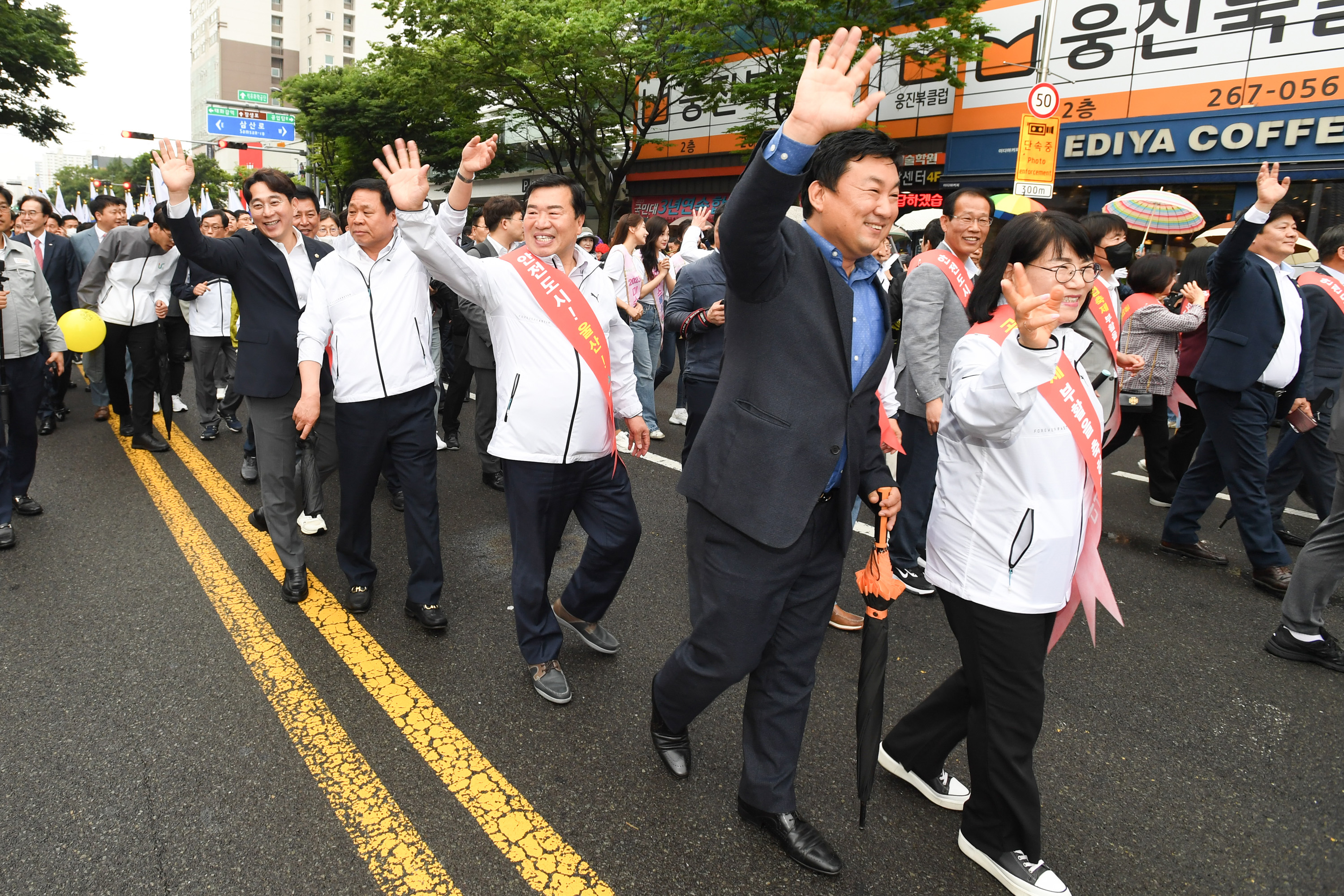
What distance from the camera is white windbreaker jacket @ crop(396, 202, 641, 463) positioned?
3.05 metres

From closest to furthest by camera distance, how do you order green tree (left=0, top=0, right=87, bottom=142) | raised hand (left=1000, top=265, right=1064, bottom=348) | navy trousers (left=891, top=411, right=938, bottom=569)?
1. raised hand (left=1000, top=265, right=1064, bottom=348)
2. navy trousers (left=891, top=411, right=938, bottom=569)
3. green tree (left=0, top=0, right=87, bottom=142)

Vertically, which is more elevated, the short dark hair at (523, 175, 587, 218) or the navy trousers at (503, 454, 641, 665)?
the short dark hair at (523, 175, 587, 218)

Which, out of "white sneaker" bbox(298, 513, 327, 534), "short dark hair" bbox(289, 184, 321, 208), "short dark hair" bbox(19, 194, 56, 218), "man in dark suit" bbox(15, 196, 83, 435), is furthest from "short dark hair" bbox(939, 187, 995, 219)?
"short dark hair" bbox(19, 194, 56, 218)

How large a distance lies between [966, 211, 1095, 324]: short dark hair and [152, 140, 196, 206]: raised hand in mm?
3064

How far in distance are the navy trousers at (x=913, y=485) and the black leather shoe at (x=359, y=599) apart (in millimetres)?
2505

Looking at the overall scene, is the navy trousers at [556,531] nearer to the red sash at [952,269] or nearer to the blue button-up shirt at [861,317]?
the blue button-up shirt at [861,317]

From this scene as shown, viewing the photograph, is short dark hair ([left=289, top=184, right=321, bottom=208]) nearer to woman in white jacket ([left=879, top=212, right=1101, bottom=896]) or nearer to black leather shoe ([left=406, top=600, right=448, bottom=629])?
black leather shoe ([left=406, top=600, right=448, bottom=629])

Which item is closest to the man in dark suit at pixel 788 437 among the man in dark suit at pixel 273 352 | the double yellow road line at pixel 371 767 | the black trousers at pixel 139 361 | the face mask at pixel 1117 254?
the double yellow road line at pixel 371 767

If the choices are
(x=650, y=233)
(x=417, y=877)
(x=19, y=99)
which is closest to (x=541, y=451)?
(x=417, y=877)

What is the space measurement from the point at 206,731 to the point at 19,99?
32.4 m

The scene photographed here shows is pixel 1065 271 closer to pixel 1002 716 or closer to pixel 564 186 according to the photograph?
pixel 1002 716

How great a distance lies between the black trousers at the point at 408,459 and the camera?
12.0 ft

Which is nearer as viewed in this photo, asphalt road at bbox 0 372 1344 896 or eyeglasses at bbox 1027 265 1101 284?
eyeglasses at bbox 1027 265 1101 284

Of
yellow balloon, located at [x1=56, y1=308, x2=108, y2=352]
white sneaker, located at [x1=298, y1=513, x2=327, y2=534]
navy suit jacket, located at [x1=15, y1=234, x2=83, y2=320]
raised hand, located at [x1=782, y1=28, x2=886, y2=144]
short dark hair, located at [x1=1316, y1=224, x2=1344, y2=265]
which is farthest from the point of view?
navy suit jacket, located at [x1=15, y1=234, x2=83, y2=320]
